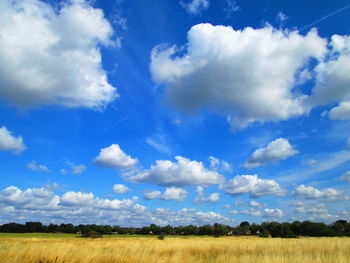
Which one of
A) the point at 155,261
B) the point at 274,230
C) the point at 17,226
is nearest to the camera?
the point at 155,261

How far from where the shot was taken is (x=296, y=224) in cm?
9150

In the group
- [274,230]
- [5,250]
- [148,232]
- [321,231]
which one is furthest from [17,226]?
[5,250]

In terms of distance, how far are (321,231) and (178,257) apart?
8341 centimetres

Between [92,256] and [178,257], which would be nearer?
[92,256]

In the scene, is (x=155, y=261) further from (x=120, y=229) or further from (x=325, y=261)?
(x=120, y=229)

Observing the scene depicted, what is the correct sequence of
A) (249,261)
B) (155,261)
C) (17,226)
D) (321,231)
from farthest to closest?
1. (17,226)
2. (321,231)
3. (249,261)
4. (155,261)

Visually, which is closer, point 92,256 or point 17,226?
point 92,256

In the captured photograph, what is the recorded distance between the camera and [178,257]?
10227mm

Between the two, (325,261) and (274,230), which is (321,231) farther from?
(325,261)

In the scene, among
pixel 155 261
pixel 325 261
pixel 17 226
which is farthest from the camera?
pixel 17 226

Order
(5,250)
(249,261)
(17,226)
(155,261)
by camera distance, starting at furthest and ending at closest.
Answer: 1. (17,226)
2. (249,261)
3. (155,261)
4. (5,250)

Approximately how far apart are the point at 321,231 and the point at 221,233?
175 ft

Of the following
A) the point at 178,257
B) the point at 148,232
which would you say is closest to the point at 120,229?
the point at 148,232

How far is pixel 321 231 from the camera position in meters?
80.8
